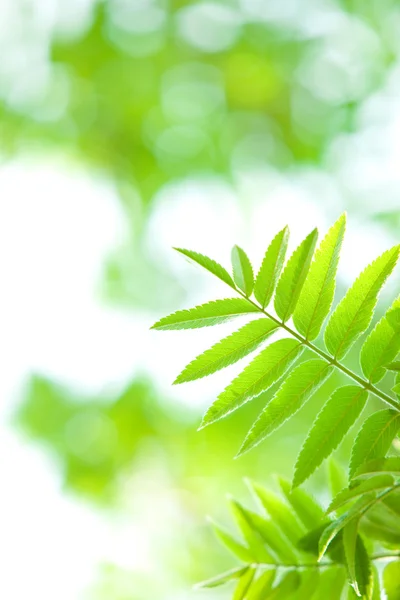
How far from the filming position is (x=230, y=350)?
2.66 feet

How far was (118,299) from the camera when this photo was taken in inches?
306

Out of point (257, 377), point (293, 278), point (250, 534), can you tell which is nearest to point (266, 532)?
point (250, 534)

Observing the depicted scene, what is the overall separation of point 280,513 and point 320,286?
36cm

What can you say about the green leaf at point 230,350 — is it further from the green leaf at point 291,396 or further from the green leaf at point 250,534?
the green leaf at point 250,534

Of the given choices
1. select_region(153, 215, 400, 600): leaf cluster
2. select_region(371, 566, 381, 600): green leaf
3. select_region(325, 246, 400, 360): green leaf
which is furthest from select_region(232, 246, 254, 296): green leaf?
select_region(371, 566, 381, 600): green leaf

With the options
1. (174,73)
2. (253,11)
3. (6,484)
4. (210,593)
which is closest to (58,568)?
(6,484)

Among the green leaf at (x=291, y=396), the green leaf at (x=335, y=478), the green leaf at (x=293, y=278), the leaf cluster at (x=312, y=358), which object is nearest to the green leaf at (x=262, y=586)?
the leaf cluster at (x=312, y=358)

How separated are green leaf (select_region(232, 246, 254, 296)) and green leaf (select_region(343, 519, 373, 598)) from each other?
0.32 m

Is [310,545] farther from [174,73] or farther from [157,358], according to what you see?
[174,73]

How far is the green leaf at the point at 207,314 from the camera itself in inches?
31.3

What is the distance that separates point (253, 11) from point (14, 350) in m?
5.74

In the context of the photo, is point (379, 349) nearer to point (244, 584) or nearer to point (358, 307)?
point (358, 307)

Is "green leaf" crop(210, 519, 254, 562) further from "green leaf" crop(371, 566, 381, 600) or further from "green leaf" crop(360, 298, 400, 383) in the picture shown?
"green leaf" crop(360, 298, 400, 383)

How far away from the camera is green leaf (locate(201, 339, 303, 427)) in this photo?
2.49ft
